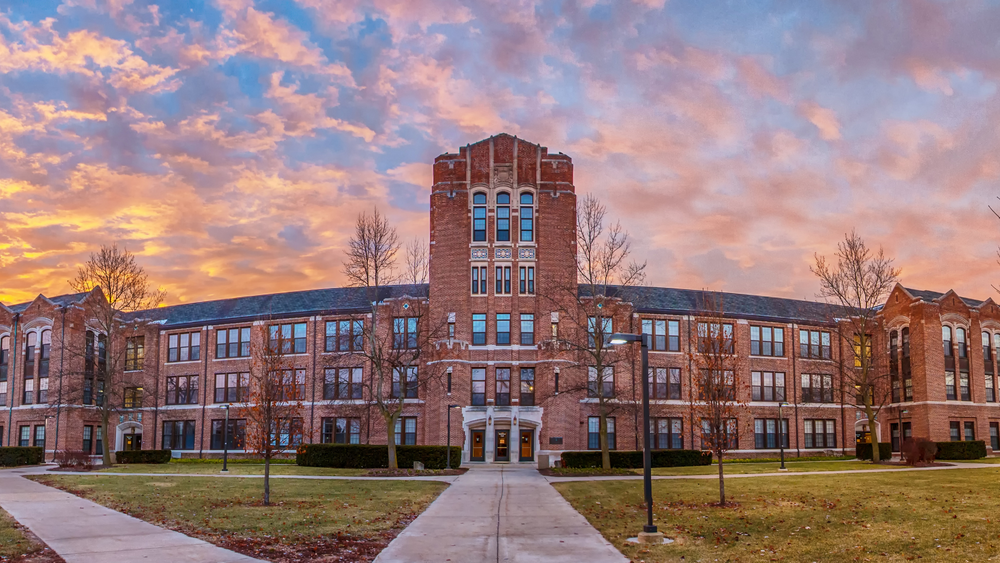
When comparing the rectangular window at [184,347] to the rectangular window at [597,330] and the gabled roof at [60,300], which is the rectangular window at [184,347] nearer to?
the gabled roof at [60,300]

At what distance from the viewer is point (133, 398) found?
64250 mm

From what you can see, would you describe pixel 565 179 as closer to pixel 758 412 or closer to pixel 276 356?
pixel 758 412

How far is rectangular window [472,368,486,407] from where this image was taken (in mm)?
53531

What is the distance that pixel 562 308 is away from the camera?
49188 millimetres

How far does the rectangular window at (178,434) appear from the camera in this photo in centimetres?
6156

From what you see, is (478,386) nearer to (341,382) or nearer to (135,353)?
(341,382)

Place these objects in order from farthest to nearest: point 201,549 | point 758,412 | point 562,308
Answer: point 758,412, point 562,308, point 201,549

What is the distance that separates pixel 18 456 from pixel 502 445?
31717 mm

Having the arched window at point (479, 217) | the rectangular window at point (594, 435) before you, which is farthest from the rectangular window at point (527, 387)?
the arched window at point (479, 217)

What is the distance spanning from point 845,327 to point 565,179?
2474 centimetres

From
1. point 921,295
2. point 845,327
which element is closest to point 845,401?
point 845,327

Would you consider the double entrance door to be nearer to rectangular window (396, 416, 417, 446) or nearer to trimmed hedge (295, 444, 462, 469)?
rectangular window (396, 416, 417, 446)

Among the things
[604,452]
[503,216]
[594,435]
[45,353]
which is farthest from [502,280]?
[45,353]

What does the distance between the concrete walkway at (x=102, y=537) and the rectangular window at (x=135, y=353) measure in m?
42.5
